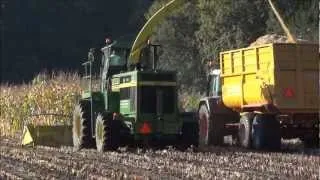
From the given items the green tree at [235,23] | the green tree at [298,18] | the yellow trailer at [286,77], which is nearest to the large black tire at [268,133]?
the yellow trailer at [286,77]

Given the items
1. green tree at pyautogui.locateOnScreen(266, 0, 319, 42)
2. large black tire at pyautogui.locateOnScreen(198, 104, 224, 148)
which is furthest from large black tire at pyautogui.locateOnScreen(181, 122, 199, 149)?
green tree at pyautogui.locateOnScreen(266, 0, 319, 42)

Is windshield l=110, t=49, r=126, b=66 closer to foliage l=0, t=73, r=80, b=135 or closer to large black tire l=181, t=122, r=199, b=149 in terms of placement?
large black tire l=181, t=122, r=199, b=149

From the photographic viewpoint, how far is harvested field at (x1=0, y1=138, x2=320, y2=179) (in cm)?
1091

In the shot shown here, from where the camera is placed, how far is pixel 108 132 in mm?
15109

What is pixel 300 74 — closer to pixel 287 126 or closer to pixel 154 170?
pixel 287 126

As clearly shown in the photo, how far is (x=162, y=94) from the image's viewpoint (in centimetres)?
1552

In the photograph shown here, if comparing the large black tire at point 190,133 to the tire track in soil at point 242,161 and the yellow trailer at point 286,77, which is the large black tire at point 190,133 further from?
the yellow trailer at point 286,77

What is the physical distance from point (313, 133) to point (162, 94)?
3452 mm

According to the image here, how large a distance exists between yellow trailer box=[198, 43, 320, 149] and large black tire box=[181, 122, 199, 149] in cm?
114

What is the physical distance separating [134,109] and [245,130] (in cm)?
254

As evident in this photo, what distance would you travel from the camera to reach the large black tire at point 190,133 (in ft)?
51.3

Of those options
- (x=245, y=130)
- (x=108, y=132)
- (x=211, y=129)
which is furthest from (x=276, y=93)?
(x=108, y=132)

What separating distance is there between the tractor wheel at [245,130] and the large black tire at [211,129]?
1312 mm

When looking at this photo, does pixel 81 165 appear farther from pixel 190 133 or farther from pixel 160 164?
pixel 190 133
